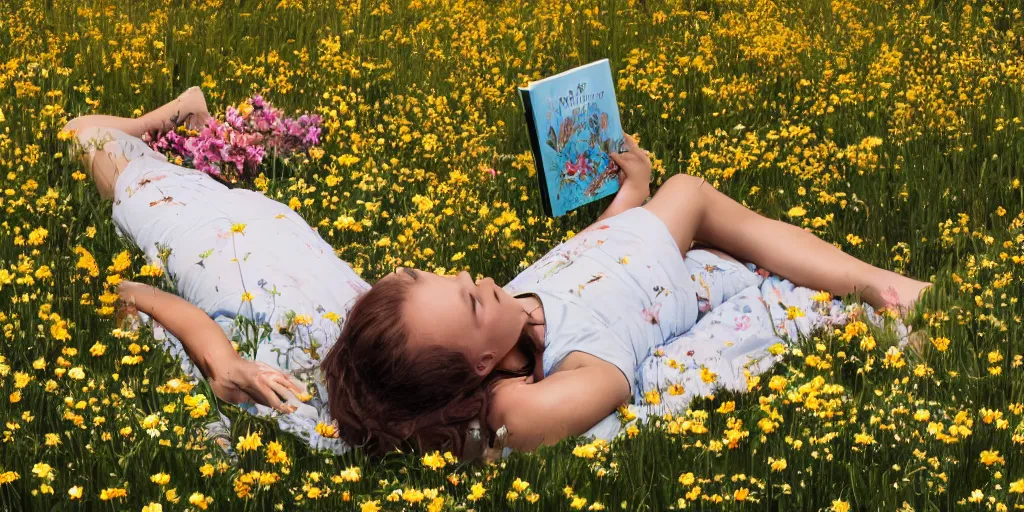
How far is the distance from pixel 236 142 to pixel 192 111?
0.31 metres

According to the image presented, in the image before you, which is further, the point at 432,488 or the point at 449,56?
the point at 449,56

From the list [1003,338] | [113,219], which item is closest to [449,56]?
[113,219]

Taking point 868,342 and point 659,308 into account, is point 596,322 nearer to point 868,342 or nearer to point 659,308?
point 659,308

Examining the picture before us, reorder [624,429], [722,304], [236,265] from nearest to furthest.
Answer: [624,429]
[236,265]
[722,304]

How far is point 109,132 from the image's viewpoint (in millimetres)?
4840

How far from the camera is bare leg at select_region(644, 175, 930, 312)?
13.4 ft

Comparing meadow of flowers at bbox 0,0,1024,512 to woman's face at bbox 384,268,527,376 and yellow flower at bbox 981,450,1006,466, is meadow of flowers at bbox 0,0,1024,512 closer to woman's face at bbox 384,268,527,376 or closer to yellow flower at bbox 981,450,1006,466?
yellow flower at bbox 981,450,1006,466

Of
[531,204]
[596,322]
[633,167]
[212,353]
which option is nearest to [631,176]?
[633,167]

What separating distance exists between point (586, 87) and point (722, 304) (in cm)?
102

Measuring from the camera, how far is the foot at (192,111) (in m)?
5.27

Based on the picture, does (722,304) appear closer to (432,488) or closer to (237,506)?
(432,488)

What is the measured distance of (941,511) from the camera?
2588 mm

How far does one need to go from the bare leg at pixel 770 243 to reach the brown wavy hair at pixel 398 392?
1.38m

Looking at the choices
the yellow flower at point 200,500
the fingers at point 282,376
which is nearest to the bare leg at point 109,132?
the fingers at point 282,376
